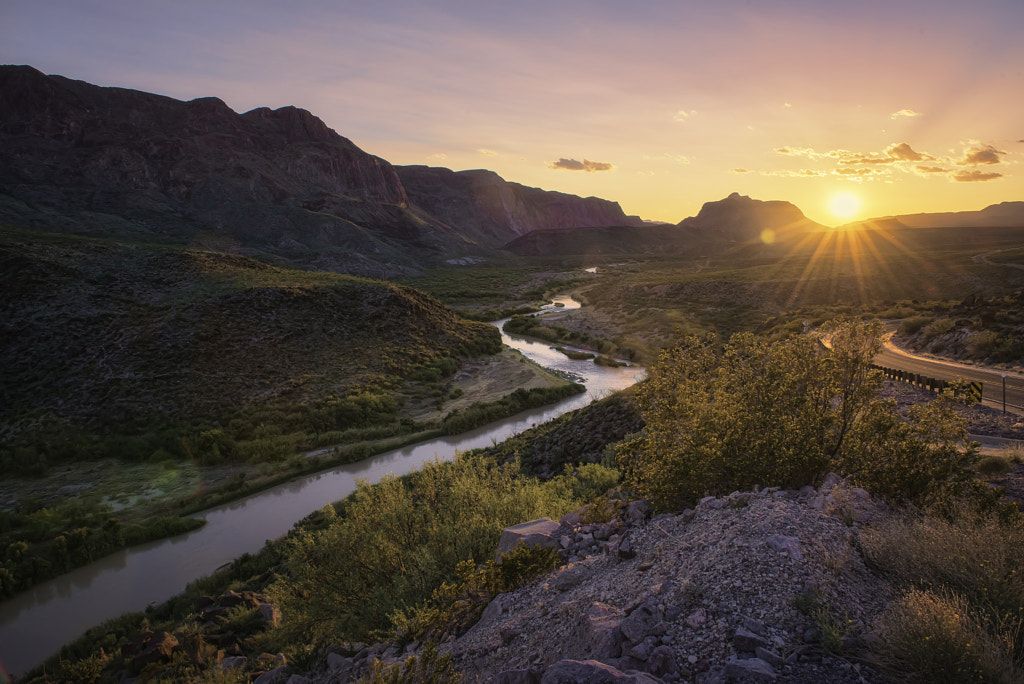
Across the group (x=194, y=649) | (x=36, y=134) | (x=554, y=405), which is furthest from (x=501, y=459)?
(x=36, y=134)

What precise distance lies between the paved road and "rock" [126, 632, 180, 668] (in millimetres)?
22179

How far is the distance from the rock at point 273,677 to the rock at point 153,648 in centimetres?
484

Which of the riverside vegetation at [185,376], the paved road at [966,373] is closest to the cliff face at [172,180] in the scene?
the riverside vegetation at [185,376]

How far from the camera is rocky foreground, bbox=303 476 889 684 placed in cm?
462

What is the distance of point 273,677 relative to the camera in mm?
10164

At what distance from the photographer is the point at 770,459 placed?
8422 mm

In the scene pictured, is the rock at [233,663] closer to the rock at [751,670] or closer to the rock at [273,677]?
the rock at [273,677]

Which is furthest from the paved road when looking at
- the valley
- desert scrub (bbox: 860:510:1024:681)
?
desert scrub (bbox: 860:510:1024:681)

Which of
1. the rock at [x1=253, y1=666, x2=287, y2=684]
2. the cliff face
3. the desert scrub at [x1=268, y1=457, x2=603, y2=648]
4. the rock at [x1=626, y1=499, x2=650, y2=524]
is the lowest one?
the rock at [x1=253, y1=666, x2=287, y2=684]

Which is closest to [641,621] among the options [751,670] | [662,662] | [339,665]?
[662,662]

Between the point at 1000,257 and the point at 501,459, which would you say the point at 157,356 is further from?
the point at 1000,257

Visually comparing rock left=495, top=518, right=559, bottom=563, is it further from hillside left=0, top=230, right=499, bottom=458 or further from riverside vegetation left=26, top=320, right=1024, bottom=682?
hillside left=0, top=230, right=499, bottom=458

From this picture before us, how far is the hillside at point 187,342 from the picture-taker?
3158 centimetres

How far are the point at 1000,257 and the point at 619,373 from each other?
3278 inches
